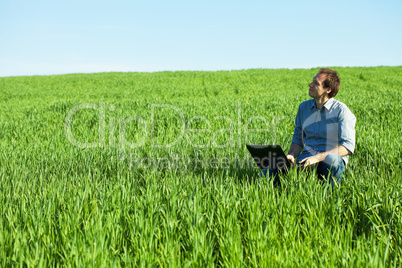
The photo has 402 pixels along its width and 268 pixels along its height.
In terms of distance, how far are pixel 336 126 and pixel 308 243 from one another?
1.84 metres

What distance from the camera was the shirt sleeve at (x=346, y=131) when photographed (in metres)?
3.19

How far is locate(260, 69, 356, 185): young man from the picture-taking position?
3.20m

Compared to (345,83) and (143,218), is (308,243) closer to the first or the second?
(143,218)

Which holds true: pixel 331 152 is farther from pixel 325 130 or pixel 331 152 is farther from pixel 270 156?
pixel 270 156

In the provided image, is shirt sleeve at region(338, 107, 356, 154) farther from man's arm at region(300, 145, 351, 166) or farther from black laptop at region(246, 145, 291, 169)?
black laptop at region(246, 145, 291, 169)

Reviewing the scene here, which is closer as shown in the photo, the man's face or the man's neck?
the man's face

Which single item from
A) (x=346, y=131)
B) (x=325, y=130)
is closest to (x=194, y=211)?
(x=346, y=131)

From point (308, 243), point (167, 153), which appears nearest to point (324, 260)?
point (308, 243)

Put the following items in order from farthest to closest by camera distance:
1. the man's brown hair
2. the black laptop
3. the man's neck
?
1. the man's neck
2. the man's brown hair
3. the black laptop

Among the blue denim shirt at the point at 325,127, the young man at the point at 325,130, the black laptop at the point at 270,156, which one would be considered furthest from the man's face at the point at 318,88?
the black laptop at the point at 270,156

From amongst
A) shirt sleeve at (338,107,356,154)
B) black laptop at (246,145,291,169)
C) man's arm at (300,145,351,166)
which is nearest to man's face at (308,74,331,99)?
shirt sleeve at (338,107,356,154)

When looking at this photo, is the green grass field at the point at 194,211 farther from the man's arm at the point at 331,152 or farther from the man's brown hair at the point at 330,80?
the man's brown hair at the point at 330,80

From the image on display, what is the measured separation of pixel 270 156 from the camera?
3141mm

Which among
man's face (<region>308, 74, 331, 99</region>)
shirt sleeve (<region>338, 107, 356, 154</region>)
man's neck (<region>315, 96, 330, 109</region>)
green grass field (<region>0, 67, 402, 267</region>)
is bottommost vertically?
green grass field (<region>0, 67, 402, 267</region>)
